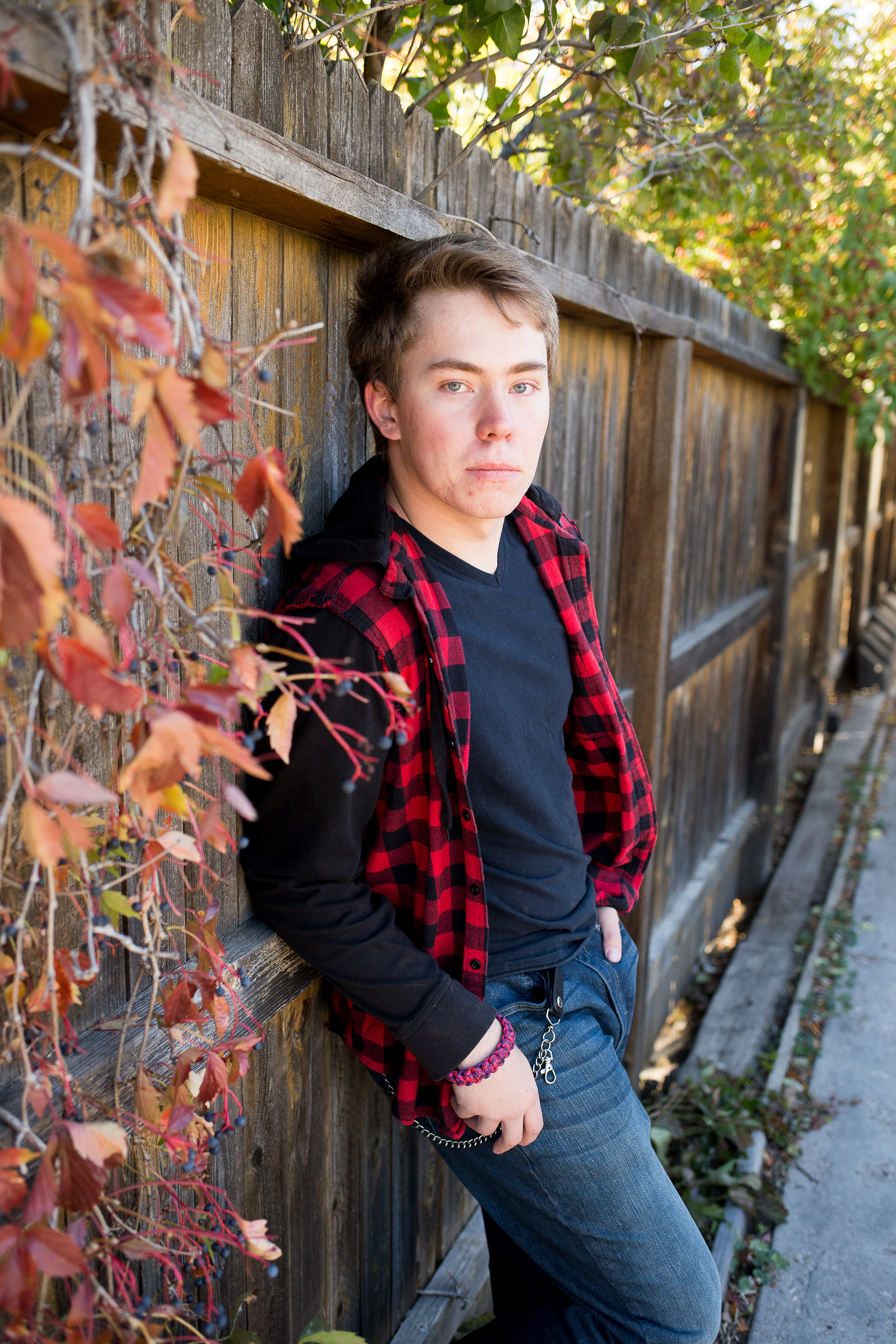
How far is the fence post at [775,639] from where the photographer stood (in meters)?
5.62

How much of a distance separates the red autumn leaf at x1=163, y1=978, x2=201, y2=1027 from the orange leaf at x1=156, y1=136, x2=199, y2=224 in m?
0.86

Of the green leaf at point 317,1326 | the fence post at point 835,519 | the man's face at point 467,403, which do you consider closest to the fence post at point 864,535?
the fence post at point 835,519

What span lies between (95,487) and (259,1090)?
3.46ft

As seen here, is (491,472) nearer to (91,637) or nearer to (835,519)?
(91,637)

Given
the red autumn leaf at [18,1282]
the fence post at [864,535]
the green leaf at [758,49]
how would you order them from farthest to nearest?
the fence post at [864,535] → the green leaf at [758,49] → the red autumn leaf at [18,1282]

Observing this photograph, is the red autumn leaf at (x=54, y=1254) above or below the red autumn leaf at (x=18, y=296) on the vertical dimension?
below

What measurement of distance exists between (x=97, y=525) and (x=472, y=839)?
912 millimetres

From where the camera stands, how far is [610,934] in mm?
2023

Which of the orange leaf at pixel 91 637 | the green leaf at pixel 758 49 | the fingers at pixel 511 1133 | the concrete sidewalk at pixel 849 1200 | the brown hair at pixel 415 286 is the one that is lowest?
the concrete sidewalk at pixel 849 1200

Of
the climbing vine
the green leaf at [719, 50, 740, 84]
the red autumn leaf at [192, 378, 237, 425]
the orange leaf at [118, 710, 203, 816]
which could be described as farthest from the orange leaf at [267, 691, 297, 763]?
the green leaf at [719, 50, 740, 84]

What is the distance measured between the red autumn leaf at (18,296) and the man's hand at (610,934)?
5.29ft

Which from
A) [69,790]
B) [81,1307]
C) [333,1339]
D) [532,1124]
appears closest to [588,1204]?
[532,1124]

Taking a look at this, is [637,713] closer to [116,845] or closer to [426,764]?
[426,764]

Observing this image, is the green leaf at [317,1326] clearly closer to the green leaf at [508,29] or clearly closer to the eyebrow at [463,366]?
the eyebrow at [463,366]
